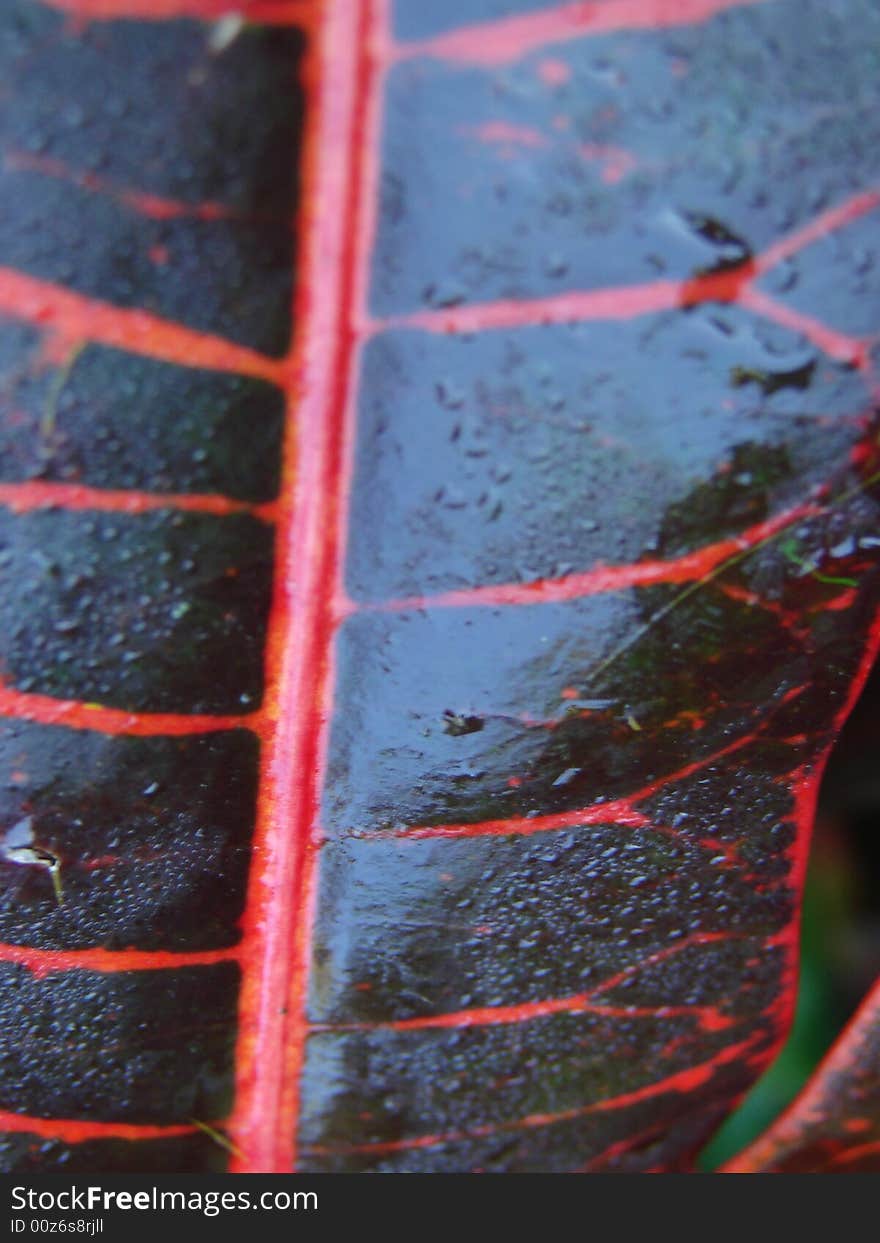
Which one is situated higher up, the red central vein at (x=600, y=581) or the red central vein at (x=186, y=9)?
the red central vein at (x=186, y=9)

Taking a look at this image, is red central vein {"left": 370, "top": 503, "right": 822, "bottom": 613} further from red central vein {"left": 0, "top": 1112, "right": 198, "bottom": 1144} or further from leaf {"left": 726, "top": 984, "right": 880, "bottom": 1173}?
red central vein {"left": 0, "top": 1112, "right": 198, "bottom": 1144}

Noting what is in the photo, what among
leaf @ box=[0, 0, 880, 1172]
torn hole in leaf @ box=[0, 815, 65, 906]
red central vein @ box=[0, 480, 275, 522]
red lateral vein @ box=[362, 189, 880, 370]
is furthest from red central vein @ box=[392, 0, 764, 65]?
torn hole in leaf @ box=[0, 815, 65, 906]

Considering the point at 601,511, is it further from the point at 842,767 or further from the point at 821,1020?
the point at 821,1020

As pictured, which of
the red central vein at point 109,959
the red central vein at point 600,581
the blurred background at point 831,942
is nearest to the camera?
the red central vein at point 600,581

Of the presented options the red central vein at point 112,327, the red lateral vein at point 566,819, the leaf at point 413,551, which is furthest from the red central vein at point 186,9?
the red lateral vein at point 566,819

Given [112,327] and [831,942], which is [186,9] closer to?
[112,327]

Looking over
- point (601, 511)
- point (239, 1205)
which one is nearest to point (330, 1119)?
point (239, 1205)

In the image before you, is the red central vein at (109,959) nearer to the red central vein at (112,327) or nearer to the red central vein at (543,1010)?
the red central vein at (543,1010)

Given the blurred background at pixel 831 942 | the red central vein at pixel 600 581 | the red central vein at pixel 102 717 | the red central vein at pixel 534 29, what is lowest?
the blurred background at pixel 831 942
